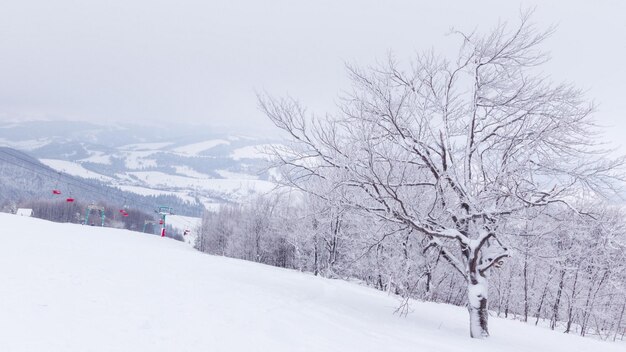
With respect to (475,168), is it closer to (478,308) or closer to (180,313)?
(478,308)

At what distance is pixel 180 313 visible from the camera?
259 inches

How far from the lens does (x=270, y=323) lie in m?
6.79

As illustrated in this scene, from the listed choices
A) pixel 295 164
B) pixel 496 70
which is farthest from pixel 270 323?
pixel 496 70

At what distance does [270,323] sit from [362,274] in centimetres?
3220

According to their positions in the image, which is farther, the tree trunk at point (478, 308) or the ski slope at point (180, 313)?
the tree trunk at point (478, 308)

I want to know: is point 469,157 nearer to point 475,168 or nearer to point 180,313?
point 475,168

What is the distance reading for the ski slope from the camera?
5098mm

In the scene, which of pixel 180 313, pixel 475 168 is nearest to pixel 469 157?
pixel 475 168

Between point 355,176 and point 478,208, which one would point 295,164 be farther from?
point 478,208

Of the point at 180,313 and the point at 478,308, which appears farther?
the point at 478,308

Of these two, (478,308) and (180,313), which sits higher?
(478,308)

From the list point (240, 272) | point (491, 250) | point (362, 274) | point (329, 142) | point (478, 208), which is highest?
point (329, 142)

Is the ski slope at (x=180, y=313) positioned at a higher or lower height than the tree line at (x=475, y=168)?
lower

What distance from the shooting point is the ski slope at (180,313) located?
5.10 meters
